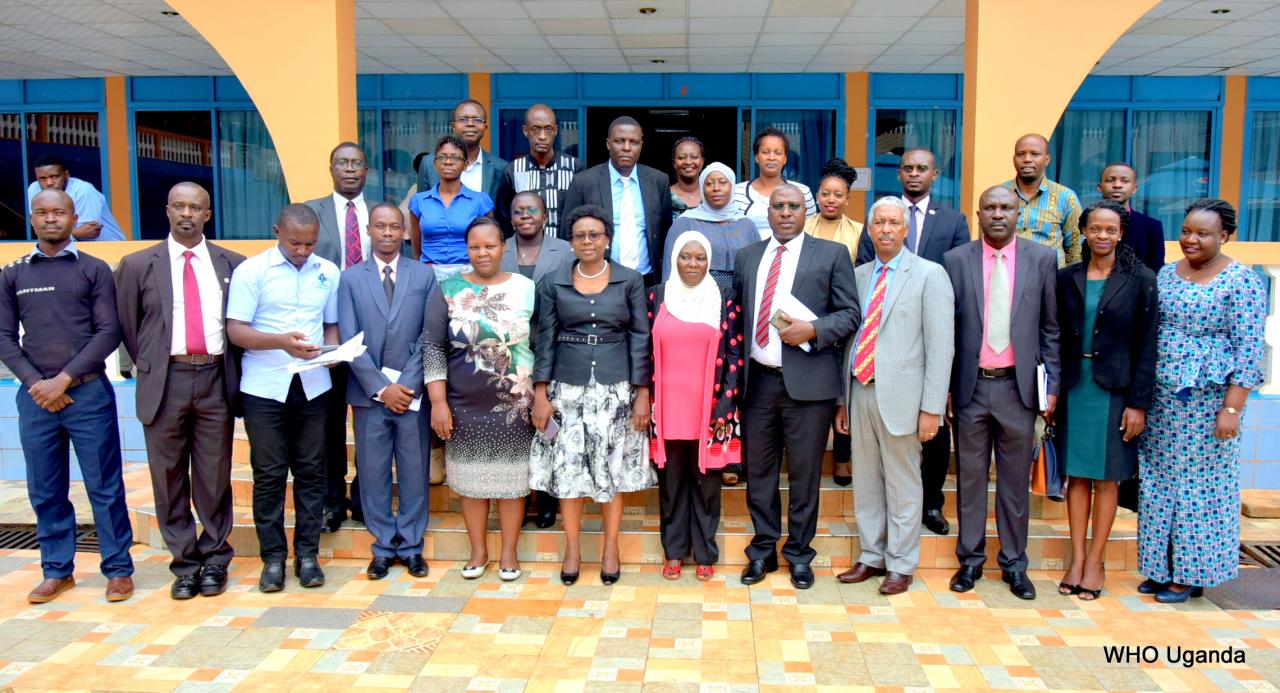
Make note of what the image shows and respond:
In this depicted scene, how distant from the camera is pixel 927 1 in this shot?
24.5 ft

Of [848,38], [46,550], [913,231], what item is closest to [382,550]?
[46,550]

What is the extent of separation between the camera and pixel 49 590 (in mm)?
4129

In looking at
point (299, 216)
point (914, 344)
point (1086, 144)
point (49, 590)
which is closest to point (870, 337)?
point (914, 344)

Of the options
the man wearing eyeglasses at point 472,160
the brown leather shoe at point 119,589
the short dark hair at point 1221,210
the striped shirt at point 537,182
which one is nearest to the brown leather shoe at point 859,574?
the short dark hair at point 1221,210

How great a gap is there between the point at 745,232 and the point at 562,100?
6.73 metres

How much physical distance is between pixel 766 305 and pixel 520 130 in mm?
7445

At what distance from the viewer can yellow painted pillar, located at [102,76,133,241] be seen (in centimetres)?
1107

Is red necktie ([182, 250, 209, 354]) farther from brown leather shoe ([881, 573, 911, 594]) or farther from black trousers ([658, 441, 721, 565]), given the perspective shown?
brown leather shoe ([881, 573, 911, 594])

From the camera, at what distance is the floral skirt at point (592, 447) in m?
4.14

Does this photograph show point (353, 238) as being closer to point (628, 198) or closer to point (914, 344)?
point (628, 198)

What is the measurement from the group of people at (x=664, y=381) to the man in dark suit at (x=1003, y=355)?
1cm

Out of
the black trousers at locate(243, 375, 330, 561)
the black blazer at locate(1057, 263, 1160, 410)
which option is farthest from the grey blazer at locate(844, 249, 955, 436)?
the black trousers at locate(243, 375, 330, 561)

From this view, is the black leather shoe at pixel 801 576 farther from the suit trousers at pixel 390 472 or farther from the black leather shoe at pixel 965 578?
the suit trousers at pixel 390 472

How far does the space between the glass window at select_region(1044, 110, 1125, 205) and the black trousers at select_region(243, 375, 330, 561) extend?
969cm
